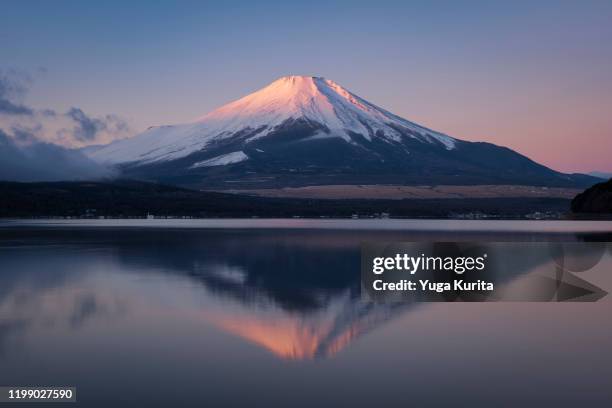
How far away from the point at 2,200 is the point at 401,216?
55336 millimetres

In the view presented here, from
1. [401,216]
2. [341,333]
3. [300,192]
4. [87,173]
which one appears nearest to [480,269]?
[341,333]

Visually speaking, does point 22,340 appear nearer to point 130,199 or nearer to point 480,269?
point 480,269

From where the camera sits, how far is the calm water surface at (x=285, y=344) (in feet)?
36.2

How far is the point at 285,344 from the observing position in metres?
14.4

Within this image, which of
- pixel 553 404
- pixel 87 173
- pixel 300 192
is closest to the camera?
pixel 553 404

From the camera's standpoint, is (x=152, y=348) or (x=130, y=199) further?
(x=130, y=199)

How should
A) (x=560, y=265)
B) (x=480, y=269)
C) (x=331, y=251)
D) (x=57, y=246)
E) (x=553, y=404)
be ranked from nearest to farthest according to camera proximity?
(x=553, y=404), (x=480, y=269), (x=560, y=265), (x=331, y=251), (x=57, y=246)

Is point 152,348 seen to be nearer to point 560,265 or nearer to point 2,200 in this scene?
point 560,265

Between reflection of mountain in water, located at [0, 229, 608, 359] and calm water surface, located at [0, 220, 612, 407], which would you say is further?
reflection of mountain in water, located at [0, 229, 608, 359]

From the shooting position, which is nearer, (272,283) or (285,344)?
(285,344)

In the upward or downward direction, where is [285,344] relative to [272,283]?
upward

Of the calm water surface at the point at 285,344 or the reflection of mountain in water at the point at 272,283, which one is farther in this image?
the reflection of mountain in water at the point at 272,283

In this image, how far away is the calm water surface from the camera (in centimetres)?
1102

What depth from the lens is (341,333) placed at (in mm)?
15578
